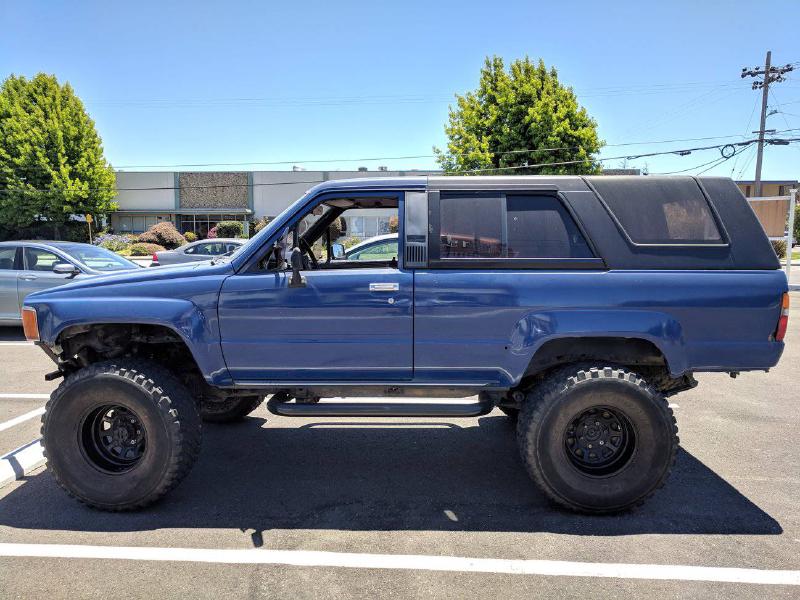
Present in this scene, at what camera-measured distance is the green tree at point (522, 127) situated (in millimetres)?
23656

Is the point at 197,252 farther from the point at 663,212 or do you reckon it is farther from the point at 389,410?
the point at 663,212

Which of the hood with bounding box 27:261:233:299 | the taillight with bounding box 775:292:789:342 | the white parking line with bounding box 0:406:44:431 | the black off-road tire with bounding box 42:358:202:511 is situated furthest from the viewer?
the white parking line with bounding box 0:406:44:431

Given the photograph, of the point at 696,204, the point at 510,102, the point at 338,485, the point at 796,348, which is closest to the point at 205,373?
the point at 338,485

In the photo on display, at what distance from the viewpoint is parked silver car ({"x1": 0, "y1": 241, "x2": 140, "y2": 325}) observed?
9047 mm

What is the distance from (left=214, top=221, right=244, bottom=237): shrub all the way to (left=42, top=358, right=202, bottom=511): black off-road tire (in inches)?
1525

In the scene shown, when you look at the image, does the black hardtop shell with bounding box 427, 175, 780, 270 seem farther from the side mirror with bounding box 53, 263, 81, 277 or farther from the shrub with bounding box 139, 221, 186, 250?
the shrub with bounding box 139, 221, 186, 250

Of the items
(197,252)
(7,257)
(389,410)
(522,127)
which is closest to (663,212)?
(389,410)

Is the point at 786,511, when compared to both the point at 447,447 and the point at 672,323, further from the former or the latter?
the point at 447,447

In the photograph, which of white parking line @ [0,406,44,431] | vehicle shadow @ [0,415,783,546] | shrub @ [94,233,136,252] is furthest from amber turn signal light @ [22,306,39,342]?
shrub @ [94,233,136,252]

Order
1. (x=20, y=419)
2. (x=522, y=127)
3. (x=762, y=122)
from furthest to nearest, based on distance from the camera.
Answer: (x=762, y=122) < (x=522, y=127) < (x=20, y=419)

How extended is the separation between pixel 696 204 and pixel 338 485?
316 centimetres

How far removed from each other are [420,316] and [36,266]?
857cm

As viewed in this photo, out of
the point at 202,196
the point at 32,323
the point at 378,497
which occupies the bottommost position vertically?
the point at 378,497

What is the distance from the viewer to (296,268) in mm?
3459
